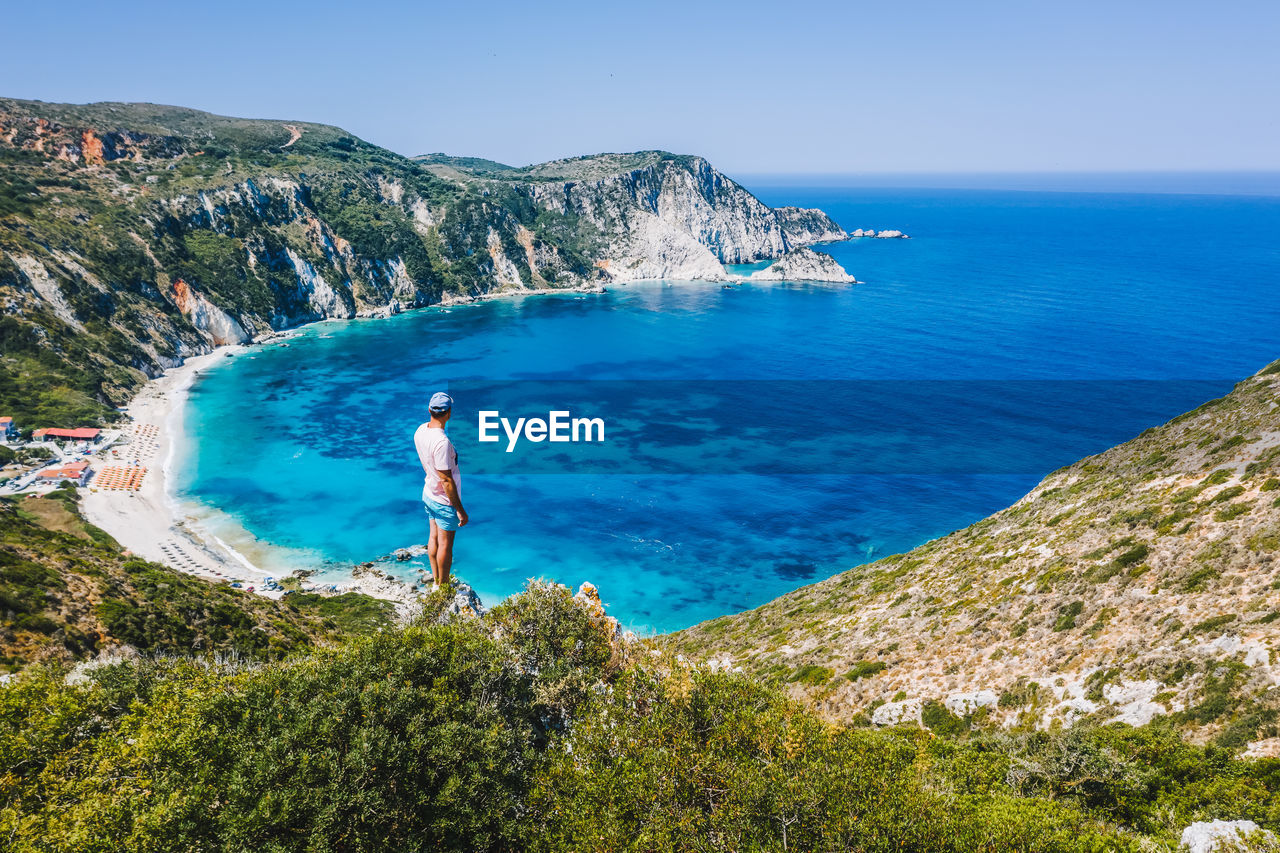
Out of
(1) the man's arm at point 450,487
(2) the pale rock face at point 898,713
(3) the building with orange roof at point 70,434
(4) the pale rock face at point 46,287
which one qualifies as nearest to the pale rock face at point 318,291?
(4) the pale rock face at point 46,287

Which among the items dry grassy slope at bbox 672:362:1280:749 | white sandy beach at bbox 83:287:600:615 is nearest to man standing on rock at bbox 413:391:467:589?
dry grassy slope at bbox 672:362:1280:749

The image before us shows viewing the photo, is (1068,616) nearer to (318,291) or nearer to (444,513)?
(444,513)

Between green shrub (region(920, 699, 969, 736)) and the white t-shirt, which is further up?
the white t-shirt

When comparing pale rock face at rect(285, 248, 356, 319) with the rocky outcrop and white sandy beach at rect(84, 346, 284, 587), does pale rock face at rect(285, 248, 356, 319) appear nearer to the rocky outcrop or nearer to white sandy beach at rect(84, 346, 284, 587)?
the rocky outcrop

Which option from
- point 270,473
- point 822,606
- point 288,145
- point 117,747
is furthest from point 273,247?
point 117,747

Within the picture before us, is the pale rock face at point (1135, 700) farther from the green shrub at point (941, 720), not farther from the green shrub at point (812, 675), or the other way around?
the green shrub at point (812, 675)

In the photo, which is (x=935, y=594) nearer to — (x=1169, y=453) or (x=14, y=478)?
(x=1169, y=453)
